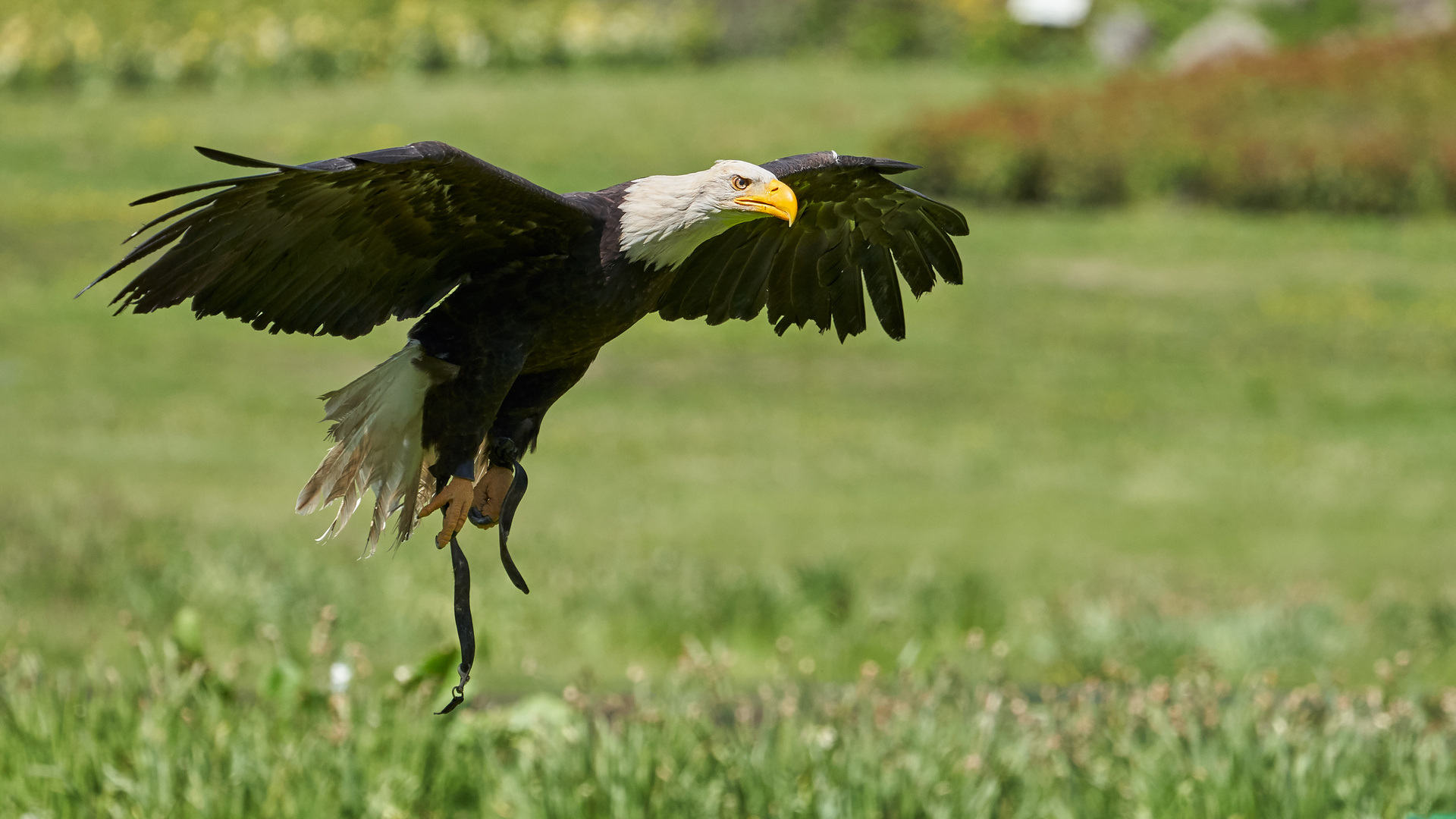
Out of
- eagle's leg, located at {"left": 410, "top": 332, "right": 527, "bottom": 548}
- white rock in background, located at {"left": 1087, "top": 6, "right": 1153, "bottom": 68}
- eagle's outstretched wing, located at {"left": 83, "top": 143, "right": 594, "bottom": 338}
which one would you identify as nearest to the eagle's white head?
eagle's outstretched wing, located at {"left": 83, "top": 143, "right": 594, "bottom": 338}

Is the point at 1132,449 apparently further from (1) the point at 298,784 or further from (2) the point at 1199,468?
(1) the point at 298,784

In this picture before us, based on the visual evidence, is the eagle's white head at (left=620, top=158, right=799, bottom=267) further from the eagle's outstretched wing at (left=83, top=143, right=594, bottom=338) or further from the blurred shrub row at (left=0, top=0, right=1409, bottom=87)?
the blurred shrub row at (left=0, top=0, right=1409, bottom=87)

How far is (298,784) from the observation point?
4273 millimetres

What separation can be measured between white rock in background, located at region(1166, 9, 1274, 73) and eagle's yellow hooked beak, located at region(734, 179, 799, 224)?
87.8 feet

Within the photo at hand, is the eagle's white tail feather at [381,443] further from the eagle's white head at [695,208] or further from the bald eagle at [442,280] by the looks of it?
the eagle's white head at [695,208]

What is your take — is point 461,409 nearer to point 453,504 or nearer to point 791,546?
point 453,504

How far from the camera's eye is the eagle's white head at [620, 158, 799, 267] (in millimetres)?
2590

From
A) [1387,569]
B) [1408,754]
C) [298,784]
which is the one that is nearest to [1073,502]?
[1387,569]

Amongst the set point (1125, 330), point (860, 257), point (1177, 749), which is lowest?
point (1125, 330)

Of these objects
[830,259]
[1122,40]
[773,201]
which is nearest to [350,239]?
[773,201]

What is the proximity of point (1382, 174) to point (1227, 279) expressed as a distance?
172 inches

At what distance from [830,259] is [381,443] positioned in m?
1.01

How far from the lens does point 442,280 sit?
112 inches

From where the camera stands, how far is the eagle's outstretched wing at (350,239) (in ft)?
8.27
